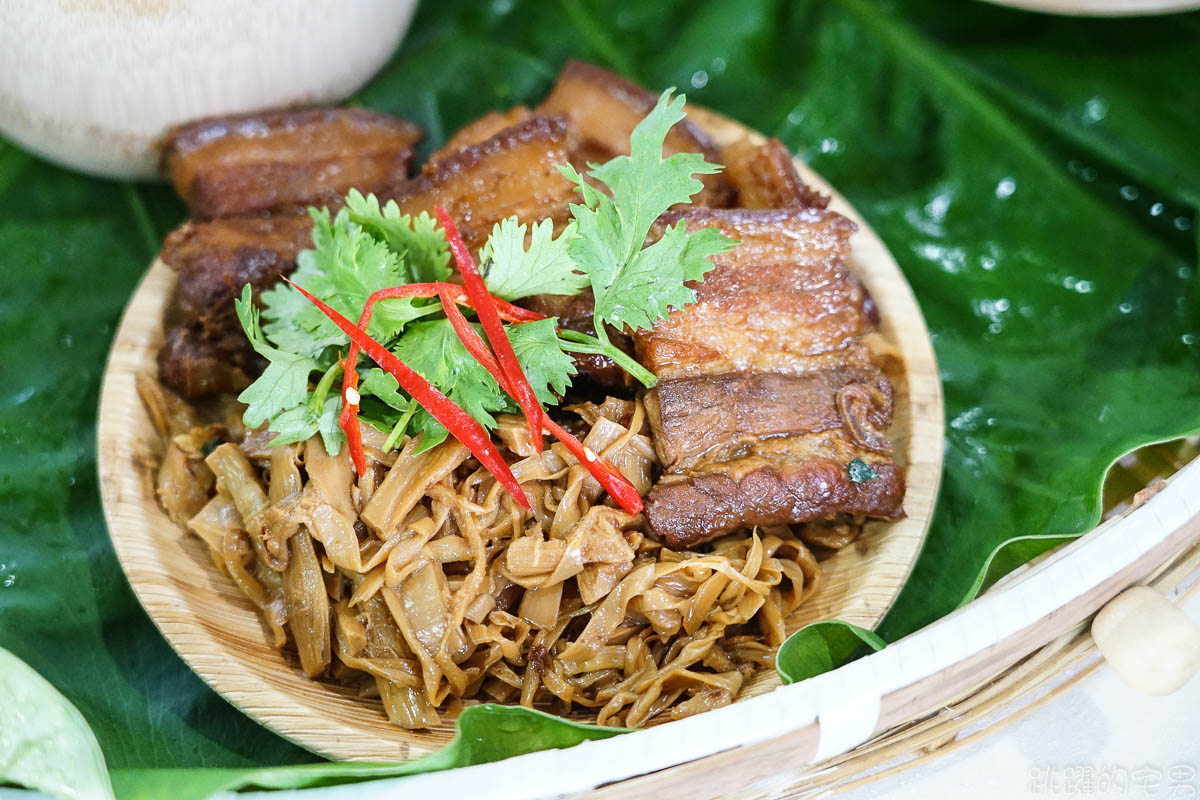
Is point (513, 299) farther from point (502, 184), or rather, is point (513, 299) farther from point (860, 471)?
point (860, 471)

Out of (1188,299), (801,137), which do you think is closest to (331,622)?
(801,137)

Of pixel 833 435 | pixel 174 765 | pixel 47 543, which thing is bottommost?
pixel 174 765

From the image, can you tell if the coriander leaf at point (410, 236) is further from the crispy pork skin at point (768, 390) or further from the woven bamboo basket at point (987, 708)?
the woven bamboo basket at point (987, 708)

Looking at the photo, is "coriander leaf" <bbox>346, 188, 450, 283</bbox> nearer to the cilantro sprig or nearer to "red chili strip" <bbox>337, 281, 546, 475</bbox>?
the cilantro sprig

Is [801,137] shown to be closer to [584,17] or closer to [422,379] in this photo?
[584,17]

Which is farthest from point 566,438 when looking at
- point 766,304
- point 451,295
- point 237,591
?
point 237,591

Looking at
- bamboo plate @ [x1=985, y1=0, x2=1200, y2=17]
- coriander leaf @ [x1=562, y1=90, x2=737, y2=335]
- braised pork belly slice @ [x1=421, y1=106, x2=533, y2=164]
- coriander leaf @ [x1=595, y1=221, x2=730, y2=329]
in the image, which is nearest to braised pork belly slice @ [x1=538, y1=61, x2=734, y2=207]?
braised pork belly slice @ [x1=421, y1=106, x2=533, y2=164]
